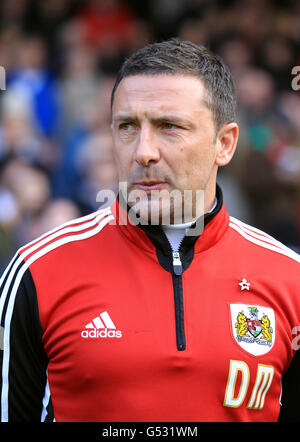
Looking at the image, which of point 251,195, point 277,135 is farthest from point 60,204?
point 277,135

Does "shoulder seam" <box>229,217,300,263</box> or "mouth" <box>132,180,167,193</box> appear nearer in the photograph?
"mouth" <box>132,180,167,193</box>

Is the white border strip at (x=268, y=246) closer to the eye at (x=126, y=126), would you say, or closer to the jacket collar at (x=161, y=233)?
the jacket collar at (x=161, y=233)

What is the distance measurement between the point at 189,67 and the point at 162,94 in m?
0.18

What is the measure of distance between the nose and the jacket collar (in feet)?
0.70

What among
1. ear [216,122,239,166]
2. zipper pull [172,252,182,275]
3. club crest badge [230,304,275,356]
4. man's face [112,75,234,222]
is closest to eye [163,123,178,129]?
man's face [112,75,234,222]

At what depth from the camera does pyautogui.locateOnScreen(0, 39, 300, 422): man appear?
2457 millimetres

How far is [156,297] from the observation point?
8.36ft

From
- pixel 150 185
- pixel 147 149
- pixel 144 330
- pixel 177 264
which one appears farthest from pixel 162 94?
pixel 144 330

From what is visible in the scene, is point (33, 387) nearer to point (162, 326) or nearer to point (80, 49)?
point (162, 326)

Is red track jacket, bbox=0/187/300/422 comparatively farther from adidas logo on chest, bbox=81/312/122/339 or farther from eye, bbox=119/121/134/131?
eye, bbox=119/121/134/131

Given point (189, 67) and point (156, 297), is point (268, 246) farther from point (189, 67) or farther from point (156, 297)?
point (189, 67)

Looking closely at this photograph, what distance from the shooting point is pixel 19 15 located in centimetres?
830

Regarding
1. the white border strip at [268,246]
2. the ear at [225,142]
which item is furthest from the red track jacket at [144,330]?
the ear at [225,142]

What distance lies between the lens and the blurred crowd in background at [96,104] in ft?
19.5
